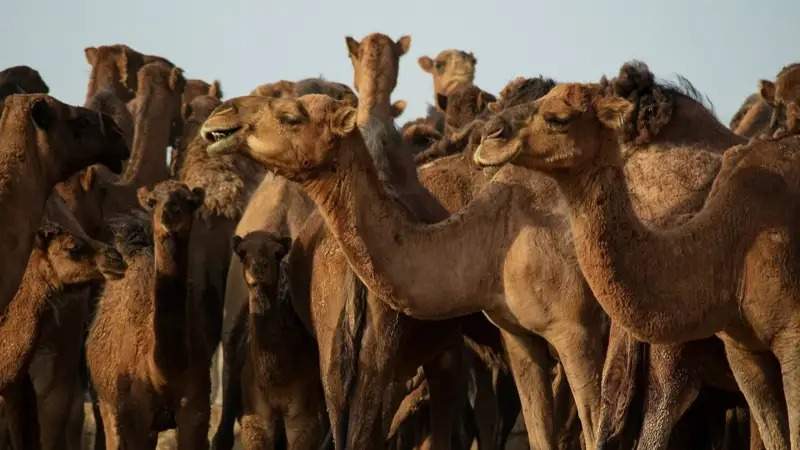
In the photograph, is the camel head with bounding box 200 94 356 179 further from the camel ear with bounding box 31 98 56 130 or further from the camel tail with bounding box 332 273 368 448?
the camel ear with bounding box 31 98 56 130

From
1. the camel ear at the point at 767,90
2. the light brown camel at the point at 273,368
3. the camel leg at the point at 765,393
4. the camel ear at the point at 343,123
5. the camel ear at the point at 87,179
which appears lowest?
the camel leg at the point at 765,393

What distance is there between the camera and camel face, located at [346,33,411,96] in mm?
Answer: 15219

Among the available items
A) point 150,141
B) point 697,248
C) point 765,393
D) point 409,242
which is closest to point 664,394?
point 765,393

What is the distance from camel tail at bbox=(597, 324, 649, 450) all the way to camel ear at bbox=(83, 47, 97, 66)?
10.7 m

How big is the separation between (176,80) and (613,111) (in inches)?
364

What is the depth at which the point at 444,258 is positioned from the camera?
10.5 meters

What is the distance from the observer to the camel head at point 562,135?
893 centimetres

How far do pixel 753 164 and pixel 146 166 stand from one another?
27.6ft

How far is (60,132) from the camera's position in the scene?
11.4 meters

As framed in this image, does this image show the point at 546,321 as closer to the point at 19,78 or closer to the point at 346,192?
the point at 346,192

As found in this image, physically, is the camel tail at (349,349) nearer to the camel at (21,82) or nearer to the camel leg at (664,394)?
the camel leg at (664,394)

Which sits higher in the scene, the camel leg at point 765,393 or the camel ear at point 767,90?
the camel ear at point 767,90

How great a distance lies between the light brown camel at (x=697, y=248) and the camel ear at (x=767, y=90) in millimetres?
4145

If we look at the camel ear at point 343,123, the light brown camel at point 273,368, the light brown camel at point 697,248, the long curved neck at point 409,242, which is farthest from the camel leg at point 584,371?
the light brown camel at point 273,368
